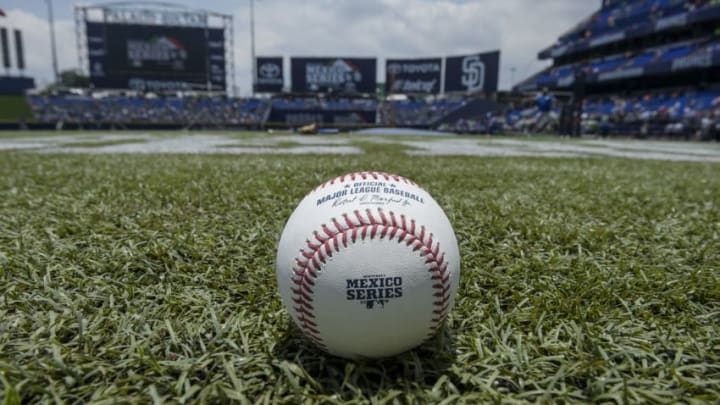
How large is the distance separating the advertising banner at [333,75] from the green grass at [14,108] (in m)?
27.4

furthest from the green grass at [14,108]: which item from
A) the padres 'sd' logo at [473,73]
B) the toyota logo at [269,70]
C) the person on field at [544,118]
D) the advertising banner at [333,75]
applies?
the person on field at [544,118]

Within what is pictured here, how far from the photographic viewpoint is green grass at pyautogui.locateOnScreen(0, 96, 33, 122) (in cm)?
4156

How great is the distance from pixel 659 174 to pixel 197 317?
727 cm

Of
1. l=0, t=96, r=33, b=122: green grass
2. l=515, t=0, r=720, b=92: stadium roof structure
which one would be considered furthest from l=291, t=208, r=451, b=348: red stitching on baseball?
l=0, t=96, r=33, b=122: green grass

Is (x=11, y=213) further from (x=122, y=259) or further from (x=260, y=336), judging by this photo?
(x=260, y=336)

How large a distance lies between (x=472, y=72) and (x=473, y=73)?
180 millimetres

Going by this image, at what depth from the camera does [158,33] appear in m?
37.7

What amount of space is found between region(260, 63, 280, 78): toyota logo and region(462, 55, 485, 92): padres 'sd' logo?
19770mm

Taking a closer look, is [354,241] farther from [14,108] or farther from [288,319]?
[14,108]

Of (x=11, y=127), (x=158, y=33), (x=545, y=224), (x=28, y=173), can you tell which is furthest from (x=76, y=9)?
(x=545, y=224)

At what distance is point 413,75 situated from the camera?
4541 centimetres

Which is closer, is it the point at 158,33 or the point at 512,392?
the point at 512,392
